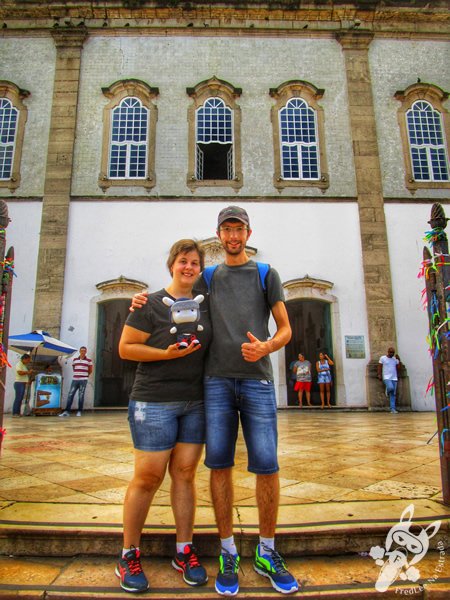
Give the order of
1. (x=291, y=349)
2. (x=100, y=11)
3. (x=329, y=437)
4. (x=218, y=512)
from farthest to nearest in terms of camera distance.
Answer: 1. (x=291, y=349)
2. (x=100, y=11)
3. (x=329, y=437)
4. (x=218, y=512)

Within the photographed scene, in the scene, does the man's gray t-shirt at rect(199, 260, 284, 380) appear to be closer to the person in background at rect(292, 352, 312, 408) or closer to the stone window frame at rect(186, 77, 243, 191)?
the person in background at rect(292, 352, 312, 408)

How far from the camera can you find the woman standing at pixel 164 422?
2.25 metres

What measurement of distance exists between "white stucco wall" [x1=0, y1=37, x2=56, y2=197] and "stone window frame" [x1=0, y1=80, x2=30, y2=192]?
0.11 m

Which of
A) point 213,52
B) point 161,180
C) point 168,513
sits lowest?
point 168,513

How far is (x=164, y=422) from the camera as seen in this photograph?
231cm

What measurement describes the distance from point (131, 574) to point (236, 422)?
0.91 meters

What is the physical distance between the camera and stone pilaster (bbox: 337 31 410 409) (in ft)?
37.9

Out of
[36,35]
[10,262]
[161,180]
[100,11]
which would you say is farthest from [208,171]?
[10,262]

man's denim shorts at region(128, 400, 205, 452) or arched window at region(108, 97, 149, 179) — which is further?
arched window at region(108, 97, 149, 179)

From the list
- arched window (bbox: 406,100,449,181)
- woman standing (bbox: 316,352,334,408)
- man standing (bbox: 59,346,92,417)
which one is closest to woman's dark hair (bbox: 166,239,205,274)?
man standing (bbox: 59,346,92,417)

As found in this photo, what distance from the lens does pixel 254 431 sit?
2.34 meters

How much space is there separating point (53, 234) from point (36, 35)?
6.61 metres

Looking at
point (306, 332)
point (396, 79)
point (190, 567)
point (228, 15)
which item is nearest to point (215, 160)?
point (228, 15)

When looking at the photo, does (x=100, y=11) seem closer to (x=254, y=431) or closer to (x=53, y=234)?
(x=53, y=234)
